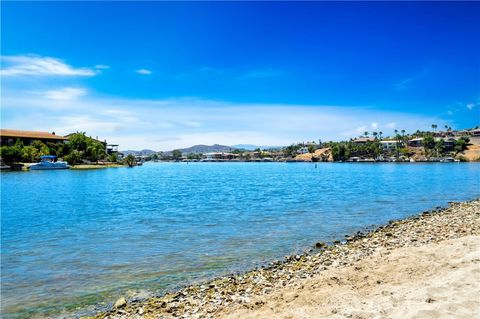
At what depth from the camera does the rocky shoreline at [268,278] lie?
11.3m

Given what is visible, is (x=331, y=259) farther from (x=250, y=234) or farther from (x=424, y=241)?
(x=250, y=234)

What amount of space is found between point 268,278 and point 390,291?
5125 mm

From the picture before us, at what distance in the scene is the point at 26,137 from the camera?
541ft

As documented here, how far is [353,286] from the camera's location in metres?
10.9

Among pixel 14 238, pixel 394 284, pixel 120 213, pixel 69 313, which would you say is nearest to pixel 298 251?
pixel 394 284

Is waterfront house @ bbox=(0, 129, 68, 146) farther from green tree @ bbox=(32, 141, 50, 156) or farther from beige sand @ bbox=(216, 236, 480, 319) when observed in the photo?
beige sand @ bbox=(216, 236, 480, 319)

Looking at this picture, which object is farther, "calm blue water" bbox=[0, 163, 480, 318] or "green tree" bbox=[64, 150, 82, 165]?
"green tree" bbox=[64, 150, 82, 165]

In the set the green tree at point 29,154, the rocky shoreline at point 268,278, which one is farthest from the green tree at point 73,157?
the rocky shoreline at point 268,278

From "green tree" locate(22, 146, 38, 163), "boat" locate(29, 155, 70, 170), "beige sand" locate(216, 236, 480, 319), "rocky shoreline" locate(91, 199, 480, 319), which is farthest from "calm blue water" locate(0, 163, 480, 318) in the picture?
"green tree" locate(22, 146, 38, 163)

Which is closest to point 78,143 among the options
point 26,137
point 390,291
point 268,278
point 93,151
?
point 93,151

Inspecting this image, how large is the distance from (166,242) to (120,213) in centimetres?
1588

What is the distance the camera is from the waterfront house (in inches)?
6097

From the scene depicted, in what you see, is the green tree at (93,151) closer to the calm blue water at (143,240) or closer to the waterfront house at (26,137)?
the waterfront house at (26,137)

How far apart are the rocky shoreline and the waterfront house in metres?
170
